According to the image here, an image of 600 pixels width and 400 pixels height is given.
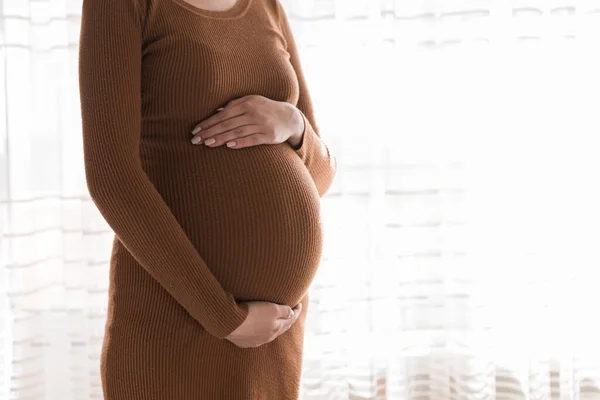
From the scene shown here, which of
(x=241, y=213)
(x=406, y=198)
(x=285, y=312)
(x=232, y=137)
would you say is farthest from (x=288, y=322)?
(x=406, y=198)

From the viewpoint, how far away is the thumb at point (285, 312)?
0.99m

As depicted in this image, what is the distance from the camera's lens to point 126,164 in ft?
2.84

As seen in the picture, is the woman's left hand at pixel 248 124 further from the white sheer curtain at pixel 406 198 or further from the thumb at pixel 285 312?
the white sheer curtain at pixel 406 198

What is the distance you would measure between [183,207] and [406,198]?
3.34 feet

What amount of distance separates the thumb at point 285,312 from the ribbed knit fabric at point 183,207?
19 millimetres

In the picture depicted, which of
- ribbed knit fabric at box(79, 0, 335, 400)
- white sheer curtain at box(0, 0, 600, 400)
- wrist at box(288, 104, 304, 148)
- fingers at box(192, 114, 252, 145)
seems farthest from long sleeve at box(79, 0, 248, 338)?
white sheer curtain at box(0, 0, 600, 400)

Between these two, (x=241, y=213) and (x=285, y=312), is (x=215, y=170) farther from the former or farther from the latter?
(x=285, y=312)

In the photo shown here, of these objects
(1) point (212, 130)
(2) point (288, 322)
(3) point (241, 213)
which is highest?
(1) point (212, 130)

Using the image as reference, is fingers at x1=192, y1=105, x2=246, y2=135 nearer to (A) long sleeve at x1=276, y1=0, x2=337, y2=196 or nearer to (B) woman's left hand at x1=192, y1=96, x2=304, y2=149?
(B) woman's left hand at x1=192, y1=96, x2=304, y2=149

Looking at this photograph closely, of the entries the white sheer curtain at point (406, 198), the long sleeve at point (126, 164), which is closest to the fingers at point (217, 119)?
the long sleeve at point (126, 164)

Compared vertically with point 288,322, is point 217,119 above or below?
above

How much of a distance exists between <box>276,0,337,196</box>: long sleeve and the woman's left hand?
0.07 meters

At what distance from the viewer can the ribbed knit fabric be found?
875mm

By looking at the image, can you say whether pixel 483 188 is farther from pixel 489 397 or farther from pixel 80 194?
pixel 80 194
